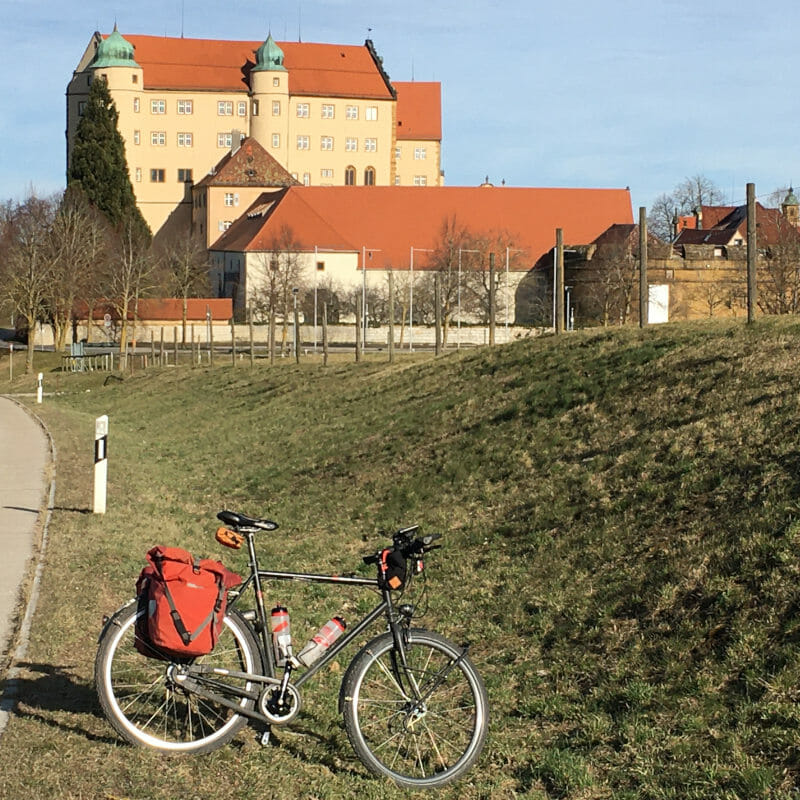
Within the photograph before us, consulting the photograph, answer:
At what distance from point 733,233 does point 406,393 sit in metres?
84.5

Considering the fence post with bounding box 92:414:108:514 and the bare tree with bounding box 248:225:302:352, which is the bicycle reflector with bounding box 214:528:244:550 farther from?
the bare tree with bounding box 248:225:302:352

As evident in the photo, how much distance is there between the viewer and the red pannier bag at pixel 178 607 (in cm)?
683

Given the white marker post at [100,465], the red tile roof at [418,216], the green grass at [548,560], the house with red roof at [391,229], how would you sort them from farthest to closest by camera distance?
1. the red tile roof at [418,216]
2. the house with red roof at [391,229]
3. the white marker post at [100,465]
4. the green grass at [548,560]

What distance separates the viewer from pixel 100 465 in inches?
649

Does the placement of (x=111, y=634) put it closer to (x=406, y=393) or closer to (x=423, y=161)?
(x=406, y=393)

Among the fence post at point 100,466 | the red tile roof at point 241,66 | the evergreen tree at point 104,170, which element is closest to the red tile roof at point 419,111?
the red tile roof at point 241,66

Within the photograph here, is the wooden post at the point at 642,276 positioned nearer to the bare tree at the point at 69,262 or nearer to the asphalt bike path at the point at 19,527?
the asphalt bike path at the point at 19,527

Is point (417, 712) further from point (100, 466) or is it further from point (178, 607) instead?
point (100, 466)

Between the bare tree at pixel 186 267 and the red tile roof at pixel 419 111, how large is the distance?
35.5 meters

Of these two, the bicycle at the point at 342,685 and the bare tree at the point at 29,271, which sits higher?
the bare tree at the point at 29,271

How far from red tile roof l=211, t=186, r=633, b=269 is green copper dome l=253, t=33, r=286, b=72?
2907 centimetres

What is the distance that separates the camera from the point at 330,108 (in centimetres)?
13950

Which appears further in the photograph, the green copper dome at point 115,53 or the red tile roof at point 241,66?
the red tile roof at point 241,66

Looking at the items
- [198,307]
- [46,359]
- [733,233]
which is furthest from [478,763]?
[733,233]
